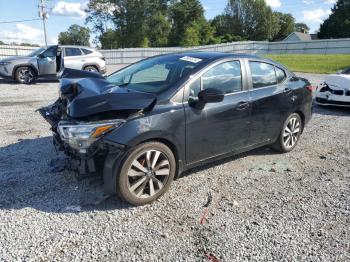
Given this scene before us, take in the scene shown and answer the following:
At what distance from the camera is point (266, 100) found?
5.06 m

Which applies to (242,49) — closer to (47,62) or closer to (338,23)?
(47,62)

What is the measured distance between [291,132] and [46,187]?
3.85 meters

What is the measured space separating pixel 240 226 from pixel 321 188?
1.56 meters

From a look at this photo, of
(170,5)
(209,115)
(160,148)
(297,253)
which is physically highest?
(170,5)

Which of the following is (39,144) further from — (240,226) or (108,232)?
(240,226)

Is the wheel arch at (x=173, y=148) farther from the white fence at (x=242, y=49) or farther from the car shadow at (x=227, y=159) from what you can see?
the white fence at (x=242, y=49)

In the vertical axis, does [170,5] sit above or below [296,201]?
above

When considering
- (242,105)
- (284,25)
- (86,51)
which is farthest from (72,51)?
(284,25)

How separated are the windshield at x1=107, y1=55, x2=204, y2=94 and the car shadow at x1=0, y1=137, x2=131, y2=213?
4.25ft

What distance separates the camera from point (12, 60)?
537 inches

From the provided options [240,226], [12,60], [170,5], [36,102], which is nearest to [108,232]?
[240,226]

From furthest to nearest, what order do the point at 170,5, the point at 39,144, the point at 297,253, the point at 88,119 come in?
the point at 170,5, the point at 39,144, the point at 88,119, the point at 297,253

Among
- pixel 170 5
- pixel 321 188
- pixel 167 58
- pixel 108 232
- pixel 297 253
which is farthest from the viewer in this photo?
pixel 170 5

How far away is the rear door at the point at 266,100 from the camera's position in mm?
4938
